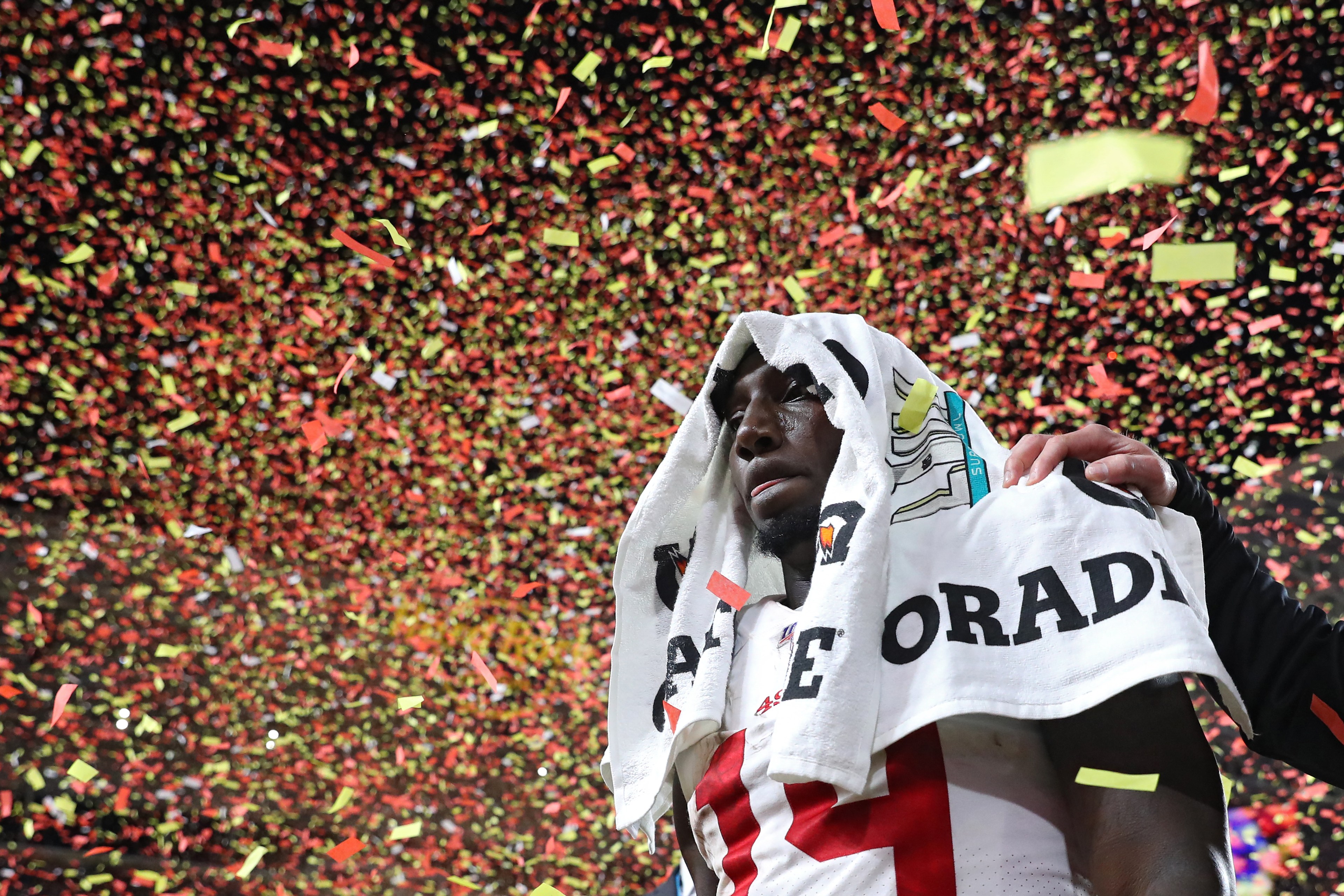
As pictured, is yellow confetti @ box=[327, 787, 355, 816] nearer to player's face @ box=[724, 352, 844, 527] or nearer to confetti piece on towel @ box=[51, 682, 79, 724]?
confetti piece on towel @ box=[51, 682, 79, 724]

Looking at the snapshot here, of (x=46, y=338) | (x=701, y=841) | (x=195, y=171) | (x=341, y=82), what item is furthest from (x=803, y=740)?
(x=46, y=338)

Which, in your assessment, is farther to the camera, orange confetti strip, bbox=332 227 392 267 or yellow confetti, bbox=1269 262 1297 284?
orange confetti strip, bbox=332 227 392 267

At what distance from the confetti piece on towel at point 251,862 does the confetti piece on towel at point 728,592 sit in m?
5.75

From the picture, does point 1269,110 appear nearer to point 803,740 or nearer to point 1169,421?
point 1169,421

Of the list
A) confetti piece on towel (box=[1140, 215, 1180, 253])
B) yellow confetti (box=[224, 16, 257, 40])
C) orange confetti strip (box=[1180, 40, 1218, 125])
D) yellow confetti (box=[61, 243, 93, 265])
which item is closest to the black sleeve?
confetti piece on towel (box=[1140, 215, 1180, 253])

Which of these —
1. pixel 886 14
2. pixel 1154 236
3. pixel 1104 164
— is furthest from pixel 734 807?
pixel 1104 164

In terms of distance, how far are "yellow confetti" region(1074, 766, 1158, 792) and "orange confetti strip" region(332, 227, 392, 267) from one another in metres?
5.42

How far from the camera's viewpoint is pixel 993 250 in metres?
5.47

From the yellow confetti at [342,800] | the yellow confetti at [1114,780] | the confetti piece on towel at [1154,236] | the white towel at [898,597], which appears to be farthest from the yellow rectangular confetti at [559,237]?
the yellow confetti at [1114,780]

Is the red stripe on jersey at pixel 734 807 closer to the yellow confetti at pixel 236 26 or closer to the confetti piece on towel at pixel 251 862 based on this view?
the yellow confetti at pixel 236 26

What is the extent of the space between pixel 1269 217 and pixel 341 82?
4571mm

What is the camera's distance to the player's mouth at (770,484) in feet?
6.22

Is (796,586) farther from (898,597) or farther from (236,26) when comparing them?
(236,26)

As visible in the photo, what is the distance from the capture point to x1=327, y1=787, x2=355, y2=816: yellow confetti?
671 centimetres
